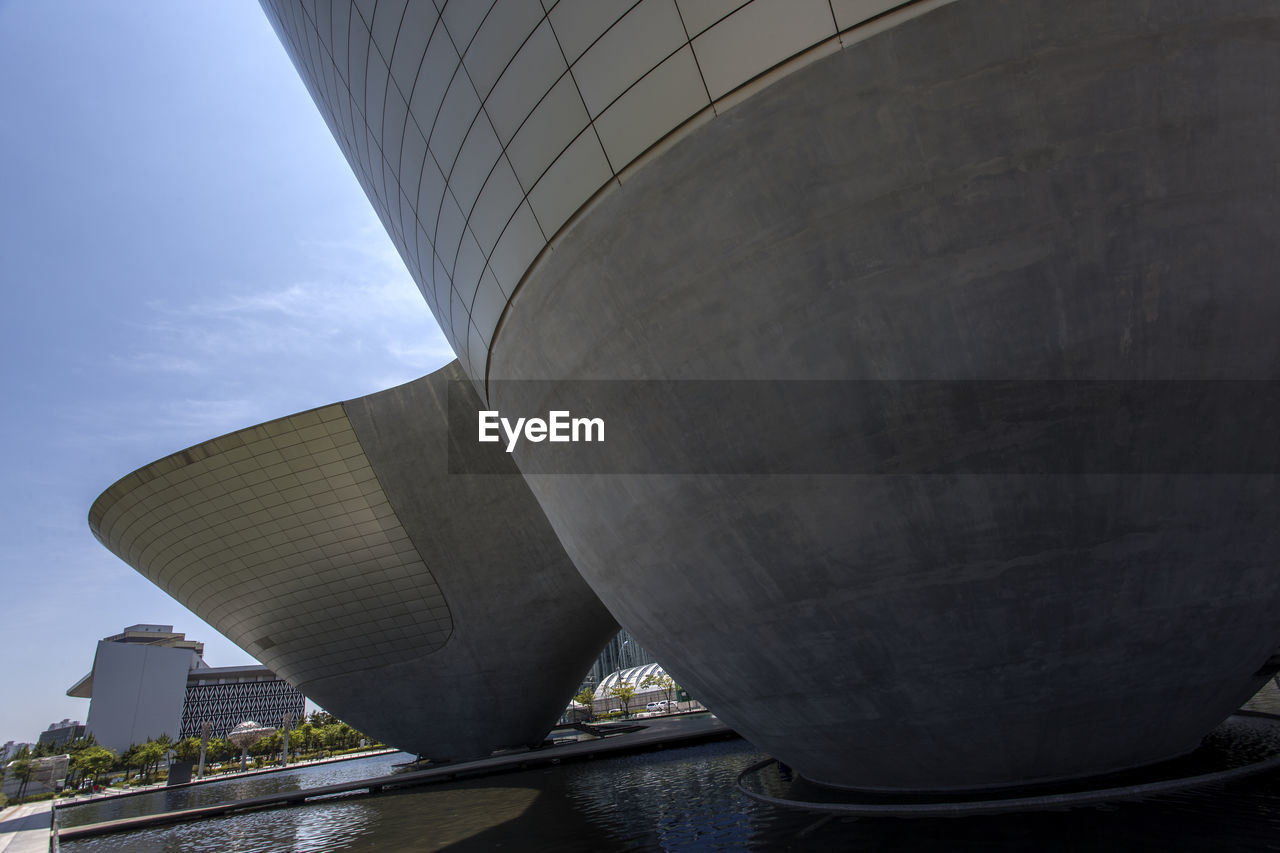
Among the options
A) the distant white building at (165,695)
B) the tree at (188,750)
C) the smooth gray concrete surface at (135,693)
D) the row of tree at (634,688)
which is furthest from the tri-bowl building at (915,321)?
the smooth gray concrete surface at (135,693)

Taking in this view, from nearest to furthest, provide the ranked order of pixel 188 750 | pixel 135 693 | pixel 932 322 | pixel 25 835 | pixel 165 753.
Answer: pixel 932 322 < pixel 25 835 < pixel 188 750 < pixel 165 753 < pixel 135 693

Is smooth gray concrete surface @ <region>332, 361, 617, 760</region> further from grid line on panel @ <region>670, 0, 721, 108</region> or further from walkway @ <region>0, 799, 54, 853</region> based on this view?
grid line on panel @ <region>670, 0, 721, 108</region>

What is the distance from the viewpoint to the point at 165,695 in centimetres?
11738

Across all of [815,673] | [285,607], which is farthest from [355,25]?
[285,607]

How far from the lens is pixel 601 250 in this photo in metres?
6.41

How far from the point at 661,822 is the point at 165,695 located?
144m

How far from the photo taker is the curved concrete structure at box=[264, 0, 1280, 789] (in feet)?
15.8

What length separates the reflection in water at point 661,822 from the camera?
5.88m

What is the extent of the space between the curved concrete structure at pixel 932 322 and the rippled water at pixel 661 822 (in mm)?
805

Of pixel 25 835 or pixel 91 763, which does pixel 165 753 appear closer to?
pixel 91 763

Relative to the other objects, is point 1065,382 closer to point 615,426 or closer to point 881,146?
point 881,146

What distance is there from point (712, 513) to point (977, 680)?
120 inches

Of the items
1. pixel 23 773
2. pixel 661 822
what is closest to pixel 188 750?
pixel 23 773

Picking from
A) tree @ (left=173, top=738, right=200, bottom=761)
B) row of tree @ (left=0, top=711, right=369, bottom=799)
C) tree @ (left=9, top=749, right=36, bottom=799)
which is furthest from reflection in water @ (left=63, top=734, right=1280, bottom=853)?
tree @ (left=173, top=738, right=200, bottom=761)
